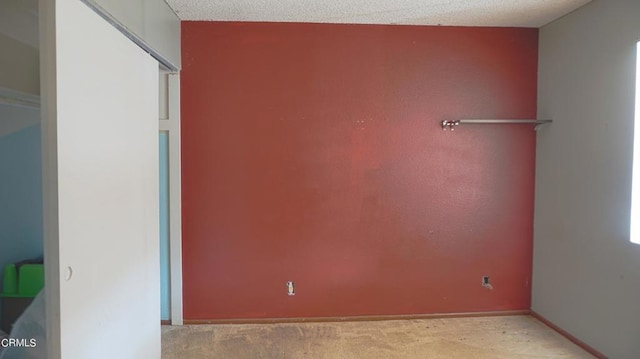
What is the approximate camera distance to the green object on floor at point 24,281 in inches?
88.0

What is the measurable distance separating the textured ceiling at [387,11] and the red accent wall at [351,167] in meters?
0.09

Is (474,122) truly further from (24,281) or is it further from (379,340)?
(24,281)

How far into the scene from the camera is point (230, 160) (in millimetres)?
2787

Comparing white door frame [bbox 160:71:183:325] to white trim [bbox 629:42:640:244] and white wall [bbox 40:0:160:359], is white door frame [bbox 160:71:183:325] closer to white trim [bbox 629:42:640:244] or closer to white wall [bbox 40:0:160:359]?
white wall [bbox 40:0:160:359]

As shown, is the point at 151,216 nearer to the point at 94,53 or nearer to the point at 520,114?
the point at 94,53

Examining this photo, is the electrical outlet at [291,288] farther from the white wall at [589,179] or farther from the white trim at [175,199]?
the white wall at [589,179]

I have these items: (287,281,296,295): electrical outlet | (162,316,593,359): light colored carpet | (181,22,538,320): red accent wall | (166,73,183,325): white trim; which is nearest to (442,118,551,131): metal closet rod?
(181,22,538,320): red accent wall

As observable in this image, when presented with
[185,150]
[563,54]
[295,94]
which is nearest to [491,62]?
[563,54]

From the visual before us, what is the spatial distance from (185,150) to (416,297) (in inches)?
89.2

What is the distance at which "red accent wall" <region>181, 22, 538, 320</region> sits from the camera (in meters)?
2.78

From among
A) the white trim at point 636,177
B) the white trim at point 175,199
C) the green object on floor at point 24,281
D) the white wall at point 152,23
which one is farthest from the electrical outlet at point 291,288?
the white trim at point 636,177

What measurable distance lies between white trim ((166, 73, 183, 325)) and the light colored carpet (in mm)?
244

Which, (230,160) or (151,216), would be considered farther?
(230,160)

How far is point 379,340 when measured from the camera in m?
2.61
